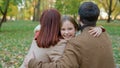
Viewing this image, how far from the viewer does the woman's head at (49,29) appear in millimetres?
3322

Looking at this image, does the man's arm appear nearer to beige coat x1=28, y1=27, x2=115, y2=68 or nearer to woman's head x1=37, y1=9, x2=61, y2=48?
beige coat x1=28, y1=27, x2=115, y2=68

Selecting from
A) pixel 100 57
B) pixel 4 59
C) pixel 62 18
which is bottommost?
pixel 4 59

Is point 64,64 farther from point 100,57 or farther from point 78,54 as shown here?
point 100,57

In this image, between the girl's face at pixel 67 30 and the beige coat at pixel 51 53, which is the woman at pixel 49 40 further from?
the girl's face at pixel 67 30

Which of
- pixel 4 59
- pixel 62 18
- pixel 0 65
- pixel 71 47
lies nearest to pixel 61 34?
pixel 62 18

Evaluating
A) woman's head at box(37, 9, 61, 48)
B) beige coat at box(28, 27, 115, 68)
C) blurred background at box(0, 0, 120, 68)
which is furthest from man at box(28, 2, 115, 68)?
blurred background at box(0, 0, 120, 68)

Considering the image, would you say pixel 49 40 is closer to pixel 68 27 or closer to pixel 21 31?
pixel 68 27

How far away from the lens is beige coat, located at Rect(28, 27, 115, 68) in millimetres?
3133

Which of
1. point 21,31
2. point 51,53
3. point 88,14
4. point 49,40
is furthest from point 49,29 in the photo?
point 21,31

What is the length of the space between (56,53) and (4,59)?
7072mm

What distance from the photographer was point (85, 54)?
3188 mm

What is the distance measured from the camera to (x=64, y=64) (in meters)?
3.11

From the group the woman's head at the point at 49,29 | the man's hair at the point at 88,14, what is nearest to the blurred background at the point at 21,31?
the woman's head at the point at 49,29

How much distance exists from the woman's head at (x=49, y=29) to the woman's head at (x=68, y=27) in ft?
0.38
